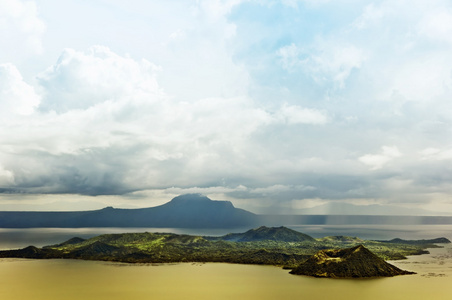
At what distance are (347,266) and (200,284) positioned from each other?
176 ft

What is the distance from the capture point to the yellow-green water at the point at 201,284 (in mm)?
106188

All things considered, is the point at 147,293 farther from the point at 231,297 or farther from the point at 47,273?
the point at 47,273

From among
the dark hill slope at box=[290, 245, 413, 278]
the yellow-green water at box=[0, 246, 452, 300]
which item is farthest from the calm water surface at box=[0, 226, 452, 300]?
the dark hill slope at box=[290, 245, 413, 278]

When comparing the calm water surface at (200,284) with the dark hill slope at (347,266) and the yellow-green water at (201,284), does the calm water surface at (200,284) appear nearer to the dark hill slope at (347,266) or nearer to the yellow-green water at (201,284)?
the yellow-green water at (201,284)

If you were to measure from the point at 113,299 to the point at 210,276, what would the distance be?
4916 centimetres

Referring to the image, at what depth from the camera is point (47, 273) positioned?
15262 cm

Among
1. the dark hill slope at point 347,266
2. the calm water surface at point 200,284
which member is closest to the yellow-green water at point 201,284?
the calm water surface at point 200,284

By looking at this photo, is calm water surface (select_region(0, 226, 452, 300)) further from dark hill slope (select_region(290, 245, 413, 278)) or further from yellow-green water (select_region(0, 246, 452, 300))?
dark hill slope (select_region(290, 245, 413, 278))

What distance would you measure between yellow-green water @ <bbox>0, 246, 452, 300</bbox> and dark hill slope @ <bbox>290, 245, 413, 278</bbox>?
5.97m

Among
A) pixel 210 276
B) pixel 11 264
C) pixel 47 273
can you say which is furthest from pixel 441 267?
pixel 11 264

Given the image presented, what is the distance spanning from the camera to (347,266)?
446 feet

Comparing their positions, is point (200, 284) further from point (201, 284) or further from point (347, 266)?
point (347, 266)

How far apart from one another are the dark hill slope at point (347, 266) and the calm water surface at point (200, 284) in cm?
591

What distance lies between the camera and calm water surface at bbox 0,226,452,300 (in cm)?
10625
